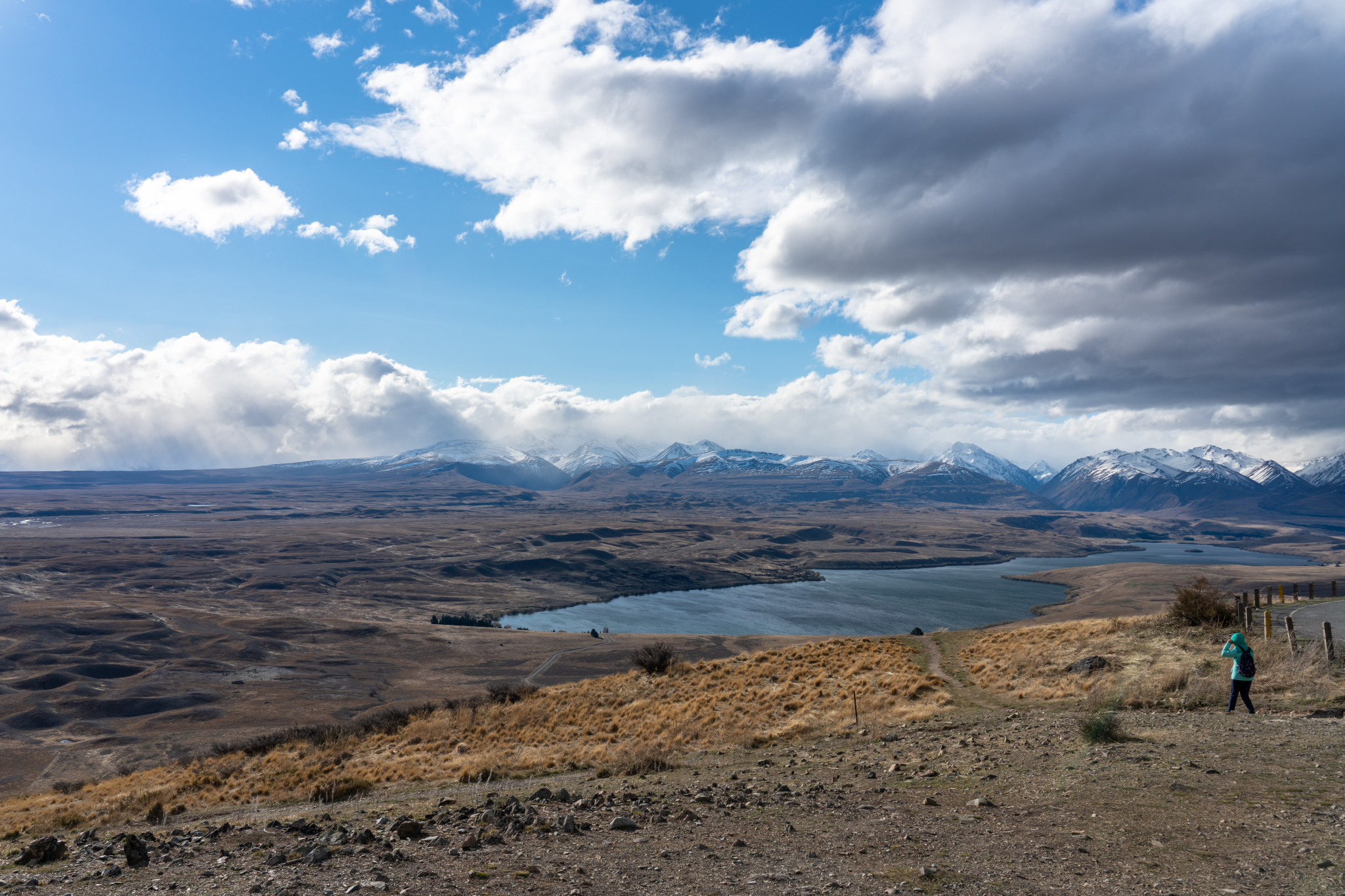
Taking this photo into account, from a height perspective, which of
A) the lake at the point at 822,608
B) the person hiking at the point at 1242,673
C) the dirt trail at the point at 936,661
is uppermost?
the person hiking at the point at 1242,673

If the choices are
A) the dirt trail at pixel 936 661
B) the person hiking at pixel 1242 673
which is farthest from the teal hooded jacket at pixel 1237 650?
the dirt trail at pixel 936 661

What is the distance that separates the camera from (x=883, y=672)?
24.7 meters

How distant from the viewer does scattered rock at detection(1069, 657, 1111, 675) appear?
21.0 metres

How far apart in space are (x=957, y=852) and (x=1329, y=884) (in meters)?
3.36

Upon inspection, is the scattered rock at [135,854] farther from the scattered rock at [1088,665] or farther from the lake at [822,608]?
the lake at [822,608]

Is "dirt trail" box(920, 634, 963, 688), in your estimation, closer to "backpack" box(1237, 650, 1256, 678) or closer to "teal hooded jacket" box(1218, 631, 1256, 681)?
"teal hooded jacket" box(1218, 631, 1256, 681)

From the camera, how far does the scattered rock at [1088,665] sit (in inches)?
825

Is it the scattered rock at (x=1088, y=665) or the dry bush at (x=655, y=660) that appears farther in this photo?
the dry bush at (x=655, y=660)

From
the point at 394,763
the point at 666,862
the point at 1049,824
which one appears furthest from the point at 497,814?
the point at 394,763

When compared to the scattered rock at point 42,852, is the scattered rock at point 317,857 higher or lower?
higher

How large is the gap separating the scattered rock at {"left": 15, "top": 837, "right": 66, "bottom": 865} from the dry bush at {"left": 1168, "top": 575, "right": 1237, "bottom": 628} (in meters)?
29.6

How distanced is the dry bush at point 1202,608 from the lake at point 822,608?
260 feet

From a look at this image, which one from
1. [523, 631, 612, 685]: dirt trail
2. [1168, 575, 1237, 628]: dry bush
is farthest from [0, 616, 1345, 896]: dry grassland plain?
[523, 631, 612, 685]: dirt trail

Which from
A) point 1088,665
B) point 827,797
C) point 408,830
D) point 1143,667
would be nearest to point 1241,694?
point 1143,667
